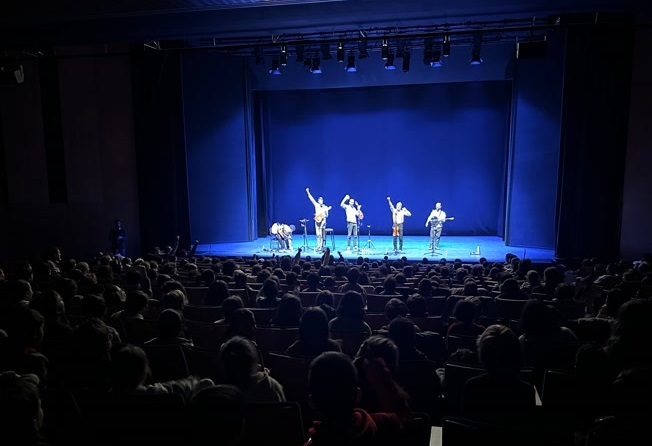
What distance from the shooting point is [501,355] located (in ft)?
8.96

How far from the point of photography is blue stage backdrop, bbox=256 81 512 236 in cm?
1877

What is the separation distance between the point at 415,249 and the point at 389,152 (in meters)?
4.97

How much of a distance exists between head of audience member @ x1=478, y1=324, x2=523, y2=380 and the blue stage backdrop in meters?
16.8

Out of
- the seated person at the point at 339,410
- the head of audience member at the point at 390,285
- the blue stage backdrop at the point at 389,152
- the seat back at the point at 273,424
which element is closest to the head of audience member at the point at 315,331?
the seat back at the point at 273,424

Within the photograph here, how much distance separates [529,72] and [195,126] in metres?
11.2

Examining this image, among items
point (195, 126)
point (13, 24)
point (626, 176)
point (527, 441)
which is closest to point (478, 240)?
point (626, 176)

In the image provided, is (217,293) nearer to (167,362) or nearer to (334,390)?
(167,362)

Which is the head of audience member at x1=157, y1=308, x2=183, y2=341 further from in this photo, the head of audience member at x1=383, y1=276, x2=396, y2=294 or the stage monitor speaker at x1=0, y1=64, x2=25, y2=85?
the stage monitor speaker at x1=0, y1=64, x2=25, y2=85

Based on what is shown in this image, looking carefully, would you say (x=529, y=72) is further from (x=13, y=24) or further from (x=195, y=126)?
(x=13, y=24)

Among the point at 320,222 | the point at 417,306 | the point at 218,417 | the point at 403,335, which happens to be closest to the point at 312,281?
the point at 417,306

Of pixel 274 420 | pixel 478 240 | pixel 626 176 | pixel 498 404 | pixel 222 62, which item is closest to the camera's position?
pixel 274 420

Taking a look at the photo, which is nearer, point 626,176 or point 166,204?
point 626,176

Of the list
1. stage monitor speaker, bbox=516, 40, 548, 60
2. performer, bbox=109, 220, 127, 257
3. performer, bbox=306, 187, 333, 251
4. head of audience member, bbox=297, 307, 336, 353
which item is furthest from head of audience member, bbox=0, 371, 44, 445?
performer, bbox=306, 187, 333, 251

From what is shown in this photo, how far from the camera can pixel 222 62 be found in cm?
1702
